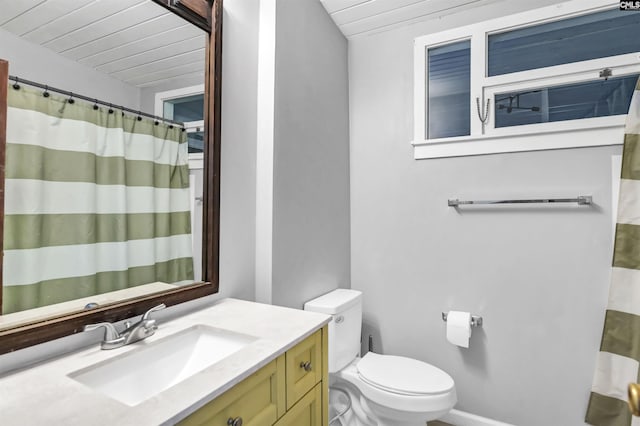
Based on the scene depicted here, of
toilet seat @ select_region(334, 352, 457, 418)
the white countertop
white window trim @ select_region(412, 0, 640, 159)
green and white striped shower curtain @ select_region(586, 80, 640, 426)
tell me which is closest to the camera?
the white countertop

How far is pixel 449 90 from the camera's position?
2.06 meters

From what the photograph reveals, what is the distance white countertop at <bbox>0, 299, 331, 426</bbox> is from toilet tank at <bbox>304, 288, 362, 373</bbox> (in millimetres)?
624

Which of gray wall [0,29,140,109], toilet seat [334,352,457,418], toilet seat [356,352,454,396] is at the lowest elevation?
toilet seat [334,352,457,418]

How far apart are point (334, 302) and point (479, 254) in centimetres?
90

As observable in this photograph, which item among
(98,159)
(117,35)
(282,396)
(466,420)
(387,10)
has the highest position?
(387,10)

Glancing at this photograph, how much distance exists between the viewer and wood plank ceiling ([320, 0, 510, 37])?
76.0 inches

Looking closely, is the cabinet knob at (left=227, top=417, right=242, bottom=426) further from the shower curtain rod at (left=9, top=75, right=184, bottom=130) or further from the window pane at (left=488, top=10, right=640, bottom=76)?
Answer: the window pane at (left=488, top=10, right=640, bottom=76)

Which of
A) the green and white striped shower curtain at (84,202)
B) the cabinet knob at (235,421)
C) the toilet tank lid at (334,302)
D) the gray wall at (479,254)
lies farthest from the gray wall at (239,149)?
the gray wall at (479,254)

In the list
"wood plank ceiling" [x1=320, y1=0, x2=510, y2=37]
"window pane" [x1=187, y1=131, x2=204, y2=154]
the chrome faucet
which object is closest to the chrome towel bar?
"wood plank ceiling" [x1=320, y1=0, x2=510, y2=37]

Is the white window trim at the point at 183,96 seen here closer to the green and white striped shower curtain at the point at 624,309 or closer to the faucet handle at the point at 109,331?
the faucet handle at the point at 109,331

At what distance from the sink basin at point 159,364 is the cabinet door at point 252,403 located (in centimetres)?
14

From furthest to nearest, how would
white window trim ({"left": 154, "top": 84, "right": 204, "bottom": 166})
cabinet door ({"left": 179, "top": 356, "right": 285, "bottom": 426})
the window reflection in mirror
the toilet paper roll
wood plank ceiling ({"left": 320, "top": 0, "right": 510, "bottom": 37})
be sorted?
wood plank ceiling ({"left": 320, "top": 0, "right": 510, "bottom": 37})
the toilet paper roll
white window trim ({"left": 154, "top": 84, "right": 204, "bottom": 166})
the window reflection in mirror
cabinet door ({"left": 179, "top": 356, "right": 285, "bottom": 426})

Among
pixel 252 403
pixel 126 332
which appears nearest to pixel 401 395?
pixel 252 403

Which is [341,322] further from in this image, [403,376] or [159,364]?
[159,364]
